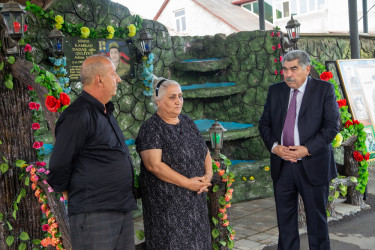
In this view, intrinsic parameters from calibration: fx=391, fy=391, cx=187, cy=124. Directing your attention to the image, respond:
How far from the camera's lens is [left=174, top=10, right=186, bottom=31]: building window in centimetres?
1900

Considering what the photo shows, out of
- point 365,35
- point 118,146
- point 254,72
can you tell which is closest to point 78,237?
point 118,146

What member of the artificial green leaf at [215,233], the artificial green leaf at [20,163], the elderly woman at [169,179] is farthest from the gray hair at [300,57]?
the artificial green leaf at [20,163]

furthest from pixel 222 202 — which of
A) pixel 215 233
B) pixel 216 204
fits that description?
pixel 215 233

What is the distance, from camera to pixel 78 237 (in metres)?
2.13

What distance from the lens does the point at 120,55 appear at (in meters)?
6.12

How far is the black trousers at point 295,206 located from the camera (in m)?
3.19

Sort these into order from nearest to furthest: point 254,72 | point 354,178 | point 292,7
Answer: point 354,178 < point 254,72 < point 292,7

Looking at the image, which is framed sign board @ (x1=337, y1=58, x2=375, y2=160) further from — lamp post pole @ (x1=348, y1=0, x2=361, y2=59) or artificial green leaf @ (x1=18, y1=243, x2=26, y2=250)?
artificial green leaf @ (x1=18, y1=243, x2=26, y2=250)

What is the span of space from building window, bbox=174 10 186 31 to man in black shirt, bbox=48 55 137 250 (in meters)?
17.4

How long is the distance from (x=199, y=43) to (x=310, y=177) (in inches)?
179

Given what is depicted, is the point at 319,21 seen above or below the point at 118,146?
above

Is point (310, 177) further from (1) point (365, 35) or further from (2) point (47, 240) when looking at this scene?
(1) point (365, 35)

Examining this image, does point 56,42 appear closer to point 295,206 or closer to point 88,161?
point 88,161

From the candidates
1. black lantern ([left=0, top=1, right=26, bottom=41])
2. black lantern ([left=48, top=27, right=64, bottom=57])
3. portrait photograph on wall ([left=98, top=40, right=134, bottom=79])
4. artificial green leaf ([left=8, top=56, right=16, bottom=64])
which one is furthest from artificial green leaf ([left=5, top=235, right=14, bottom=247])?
portrait photograph on wall ([left=98, top=40, right=134, bottom=79])
